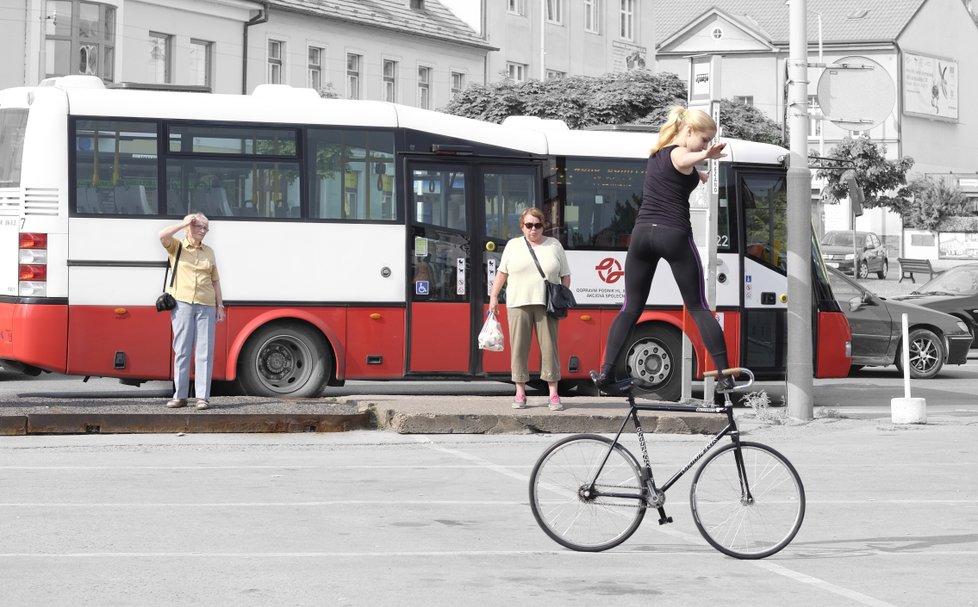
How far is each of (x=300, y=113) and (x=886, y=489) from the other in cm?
Result: 828

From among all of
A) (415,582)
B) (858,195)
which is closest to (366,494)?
(415,582)

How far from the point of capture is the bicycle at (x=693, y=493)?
7668mm

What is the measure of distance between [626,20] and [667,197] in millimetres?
54964

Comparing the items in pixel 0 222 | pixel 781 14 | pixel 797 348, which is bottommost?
pixel 797 348

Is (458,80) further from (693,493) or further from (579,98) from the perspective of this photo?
(693,493)

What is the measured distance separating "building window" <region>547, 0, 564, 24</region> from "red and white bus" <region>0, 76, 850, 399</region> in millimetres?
40054

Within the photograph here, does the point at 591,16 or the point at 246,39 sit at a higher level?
the point at 591,16

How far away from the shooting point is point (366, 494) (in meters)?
10.0

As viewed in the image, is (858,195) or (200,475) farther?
(858,195)

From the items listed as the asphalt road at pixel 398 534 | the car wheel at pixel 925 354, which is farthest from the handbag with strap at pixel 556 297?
the car wheel at pixel 925 354

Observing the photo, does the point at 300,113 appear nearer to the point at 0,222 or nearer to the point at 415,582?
the point at 0,222

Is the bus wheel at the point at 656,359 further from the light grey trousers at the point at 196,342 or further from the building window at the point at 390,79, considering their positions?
the building window at the point at 390,79

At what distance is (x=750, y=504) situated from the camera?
7.71 m

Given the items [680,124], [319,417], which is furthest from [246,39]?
[680,124]
